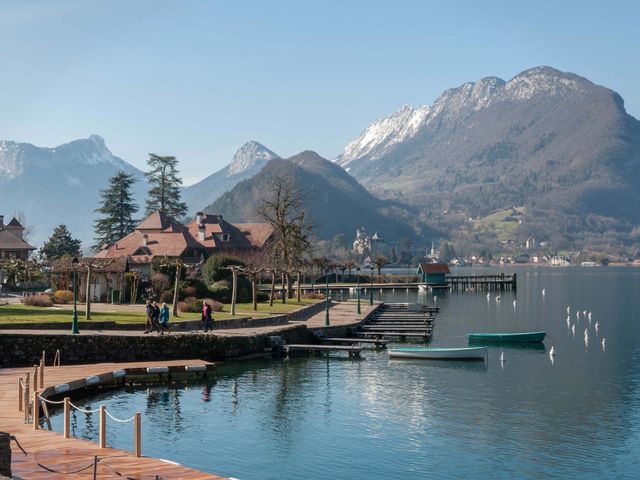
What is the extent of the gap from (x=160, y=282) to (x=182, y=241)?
35.1 meters

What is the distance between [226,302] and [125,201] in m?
76.4

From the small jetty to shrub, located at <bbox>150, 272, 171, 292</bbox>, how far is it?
1896cm

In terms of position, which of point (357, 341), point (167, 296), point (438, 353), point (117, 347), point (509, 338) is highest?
point (167, 296)

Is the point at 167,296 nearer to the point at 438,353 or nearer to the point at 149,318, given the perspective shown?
the point at 149,318

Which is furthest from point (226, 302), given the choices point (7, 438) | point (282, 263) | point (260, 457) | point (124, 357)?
point (7, 438)

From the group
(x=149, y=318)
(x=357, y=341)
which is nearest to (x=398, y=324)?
(x=357, y=341)

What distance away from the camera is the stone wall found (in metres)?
50.5

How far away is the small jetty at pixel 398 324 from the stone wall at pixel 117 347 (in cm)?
1987

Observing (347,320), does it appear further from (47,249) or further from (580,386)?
(47,249)

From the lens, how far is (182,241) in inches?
4510

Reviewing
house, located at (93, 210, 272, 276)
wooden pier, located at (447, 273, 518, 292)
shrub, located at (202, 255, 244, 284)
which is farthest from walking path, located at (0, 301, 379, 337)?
wooden pier, located at (447, 273, 518, 292)

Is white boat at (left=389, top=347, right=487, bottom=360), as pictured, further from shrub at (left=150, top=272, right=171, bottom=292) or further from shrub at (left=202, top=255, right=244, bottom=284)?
shrub at (left=202, top=255, right=244, bottom=284)

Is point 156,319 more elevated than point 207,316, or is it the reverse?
point 207,316

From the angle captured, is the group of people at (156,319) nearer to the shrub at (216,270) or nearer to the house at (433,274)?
the shrub at (216,270)
